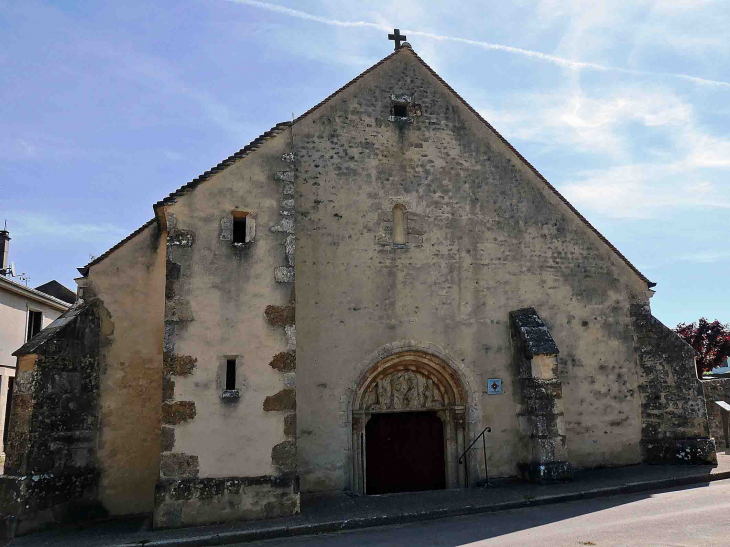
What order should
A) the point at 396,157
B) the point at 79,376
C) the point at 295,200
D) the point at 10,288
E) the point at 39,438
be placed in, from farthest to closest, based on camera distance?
the point at 10,288
the point at 396,157
the point at 295,200
the point at 79,376
the point at 39,438

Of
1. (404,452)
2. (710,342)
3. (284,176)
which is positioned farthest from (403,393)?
(710,342)

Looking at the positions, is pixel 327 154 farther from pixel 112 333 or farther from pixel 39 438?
pixel 39 438

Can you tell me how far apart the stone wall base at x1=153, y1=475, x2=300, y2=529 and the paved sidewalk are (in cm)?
24

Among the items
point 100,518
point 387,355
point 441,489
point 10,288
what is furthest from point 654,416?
point 10,288

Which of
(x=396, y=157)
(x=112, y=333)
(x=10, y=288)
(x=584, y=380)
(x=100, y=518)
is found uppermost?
(x=396, y=157)

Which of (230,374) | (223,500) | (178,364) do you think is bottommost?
(223,500)

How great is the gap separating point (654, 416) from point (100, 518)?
11192mm

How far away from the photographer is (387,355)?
36.7 ft

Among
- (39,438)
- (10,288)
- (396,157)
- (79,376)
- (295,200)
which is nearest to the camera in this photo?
(39,438)

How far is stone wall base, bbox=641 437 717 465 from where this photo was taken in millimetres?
12219

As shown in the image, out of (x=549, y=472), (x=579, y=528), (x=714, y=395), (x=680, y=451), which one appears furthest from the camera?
(x=714, y=395)

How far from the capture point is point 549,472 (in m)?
11.0

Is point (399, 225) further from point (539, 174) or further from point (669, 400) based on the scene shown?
point (669, 400)

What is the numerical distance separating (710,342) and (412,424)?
16.6 m
